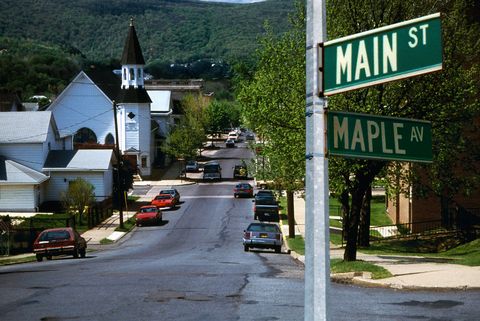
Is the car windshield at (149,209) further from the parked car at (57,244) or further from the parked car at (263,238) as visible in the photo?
the parked car at (57,244)

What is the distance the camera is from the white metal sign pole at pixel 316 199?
6105 millimetres

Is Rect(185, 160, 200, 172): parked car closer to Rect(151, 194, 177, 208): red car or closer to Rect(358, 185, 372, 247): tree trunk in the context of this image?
Rect(151, 194, 177, 208): red car

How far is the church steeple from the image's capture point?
7812cm

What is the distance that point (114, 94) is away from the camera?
79375 mm

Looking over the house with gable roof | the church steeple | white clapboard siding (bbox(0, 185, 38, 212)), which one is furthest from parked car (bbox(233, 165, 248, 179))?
white clapboard siding (bbox(0, 185, 38, 212))

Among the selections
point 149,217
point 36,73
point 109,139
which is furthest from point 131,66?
point 36,73

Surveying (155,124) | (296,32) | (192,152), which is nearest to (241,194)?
(192,152)

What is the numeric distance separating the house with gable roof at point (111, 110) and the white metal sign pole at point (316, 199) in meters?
71.6

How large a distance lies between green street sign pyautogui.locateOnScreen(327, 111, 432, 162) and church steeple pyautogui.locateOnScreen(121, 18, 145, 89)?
240 feet

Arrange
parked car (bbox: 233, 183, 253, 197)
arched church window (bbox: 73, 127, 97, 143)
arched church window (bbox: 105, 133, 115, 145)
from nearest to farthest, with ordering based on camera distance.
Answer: parked car (bbox: 233, 183, 253, 197) < arched church window (bbox: 105, 133, 115, 145) < arched church window (bbox: 73, 127, 97, 143)

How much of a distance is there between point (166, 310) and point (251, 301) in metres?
1.74

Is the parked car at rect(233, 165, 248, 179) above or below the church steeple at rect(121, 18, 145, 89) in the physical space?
below

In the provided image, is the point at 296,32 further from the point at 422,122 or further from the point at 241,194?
the point at 241,194

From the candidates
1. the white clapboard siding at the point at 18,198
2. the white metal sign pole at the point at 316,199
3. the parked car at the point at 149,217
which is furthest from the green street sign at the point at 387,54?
the white clapboard siding at the point at 18,198
